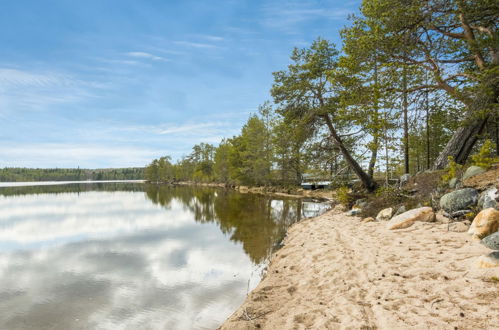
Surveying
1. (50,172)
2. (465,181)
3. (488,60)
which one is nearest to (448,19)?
(488,60)

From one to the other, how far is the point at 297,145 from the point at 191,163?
79.6 m

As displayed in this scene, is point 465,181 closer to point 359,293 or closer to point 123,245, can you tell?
point 359,293

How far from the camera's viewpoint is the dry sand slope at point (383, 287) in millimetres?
3533

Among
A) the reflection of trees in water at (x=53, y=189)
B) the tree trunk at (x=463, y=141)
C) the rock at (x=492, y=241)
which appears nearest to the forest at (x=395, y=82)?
the tree trunk at (x=463, y=141)

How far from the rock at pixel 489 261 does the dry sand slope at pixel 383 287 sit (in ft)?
0.38

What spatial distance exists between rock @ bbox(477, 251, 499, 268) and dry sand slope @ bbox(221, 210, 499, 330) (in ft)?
0.38

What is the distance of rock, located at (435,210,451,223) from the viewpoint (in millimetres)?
7472

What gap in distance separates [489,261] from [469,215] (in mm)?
3078

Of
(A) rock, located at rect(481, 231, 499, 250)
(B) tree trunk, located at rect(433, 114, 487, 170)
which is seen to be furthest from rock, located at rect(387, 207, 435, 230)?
Result: (B) tree trunk, located at rect(433, 114, 487, 170)

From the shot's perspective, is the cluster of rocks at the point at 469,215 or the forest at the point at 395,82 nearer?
the cluster of rocks at the point at 469,215

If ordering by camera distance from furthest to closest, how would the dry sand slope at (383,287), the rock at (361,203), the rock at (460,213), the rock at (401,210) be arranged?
the rock at (361,203) → the rock at (401,210) → the rock at (460,213) → the dry sand slope at (383,287)

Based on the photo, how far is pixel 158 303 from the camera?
230 inches

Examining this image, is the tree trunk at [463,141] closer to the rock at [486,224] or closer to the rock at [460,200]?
the rock at [460,200]

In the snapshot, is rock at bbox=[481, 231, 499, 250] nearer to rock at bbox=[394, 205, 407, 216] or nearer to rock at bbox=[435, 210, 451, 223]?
rock at bbox=[435, 210, 451, 223]
